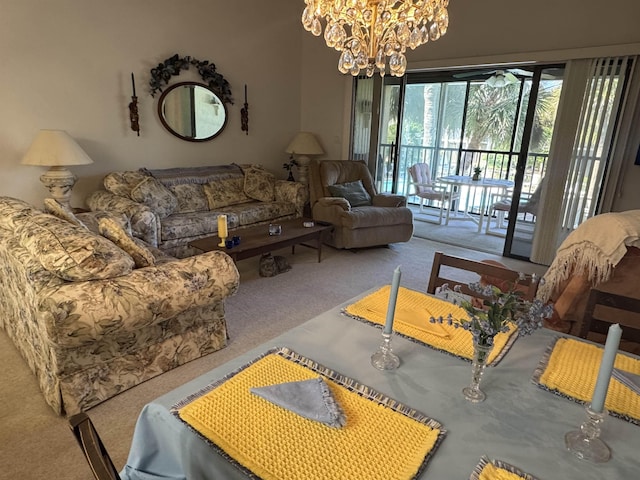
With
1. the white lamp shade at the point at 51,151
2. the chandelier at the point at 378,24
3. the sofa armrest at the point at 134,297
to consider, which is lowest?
the sofa armrest at the point at 134,297

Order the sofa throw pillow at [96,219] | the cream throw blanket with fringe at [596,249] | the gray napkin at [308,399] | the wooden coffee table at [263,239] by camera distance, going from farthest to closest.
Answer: the wooden coffee table at [263,239] → the sofa throw pillow at [96,219] → the cream throw blanket with fringe at [596,249] → the gray napkin at [308,399]

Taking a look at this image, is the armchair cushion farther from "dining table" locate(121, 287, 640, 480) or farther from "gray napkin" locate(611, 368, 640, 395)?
"gray napkin" locate(611, 368, 640, 395)

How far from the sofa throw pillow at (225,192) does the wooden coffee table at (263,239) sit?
2.71 feet

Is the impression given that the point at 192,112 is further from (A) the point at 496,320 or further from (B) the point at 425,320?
(A) the point at 496,320

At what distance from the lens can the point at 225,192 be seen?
4484 mm

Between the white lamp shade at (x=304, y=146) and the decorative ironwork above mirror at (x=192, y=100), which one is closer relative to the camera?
the decorative ironwork above mirror at (x=192, y=100)

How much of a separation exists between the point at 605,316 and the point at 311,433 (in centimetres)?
119

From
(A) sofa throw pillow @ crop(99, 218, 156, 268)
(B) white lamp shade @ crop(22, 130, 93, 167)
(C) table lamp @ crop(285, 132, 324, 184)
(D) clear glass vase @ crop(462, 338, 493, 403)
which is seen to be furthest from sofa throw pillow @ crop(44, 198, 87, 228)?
(C) table lamp @ crop(285, 132, 324, 184)

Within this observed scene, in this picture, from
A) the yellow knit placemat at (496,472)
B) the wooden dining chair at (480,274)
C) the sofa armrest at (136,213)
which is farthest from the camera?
the sofa armrest at (136,213)

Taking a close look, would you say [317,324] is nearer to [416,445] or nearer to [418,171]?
[416,445]

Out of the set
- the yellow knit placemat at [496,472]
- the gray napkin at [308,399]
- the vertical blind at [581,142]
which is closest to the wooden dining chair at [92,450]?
the gray napkin at [308,399]

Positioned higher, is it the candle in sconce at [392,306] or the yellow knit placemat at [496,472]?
the candle in sconce at [392,306]

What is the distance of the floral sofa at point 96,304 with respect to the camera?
1681 mm

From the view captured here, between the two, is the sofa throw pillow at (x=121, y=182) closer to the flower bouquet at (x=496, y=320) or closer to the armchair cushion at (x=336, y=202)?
the armchair cushion at (x=336, y=202)
